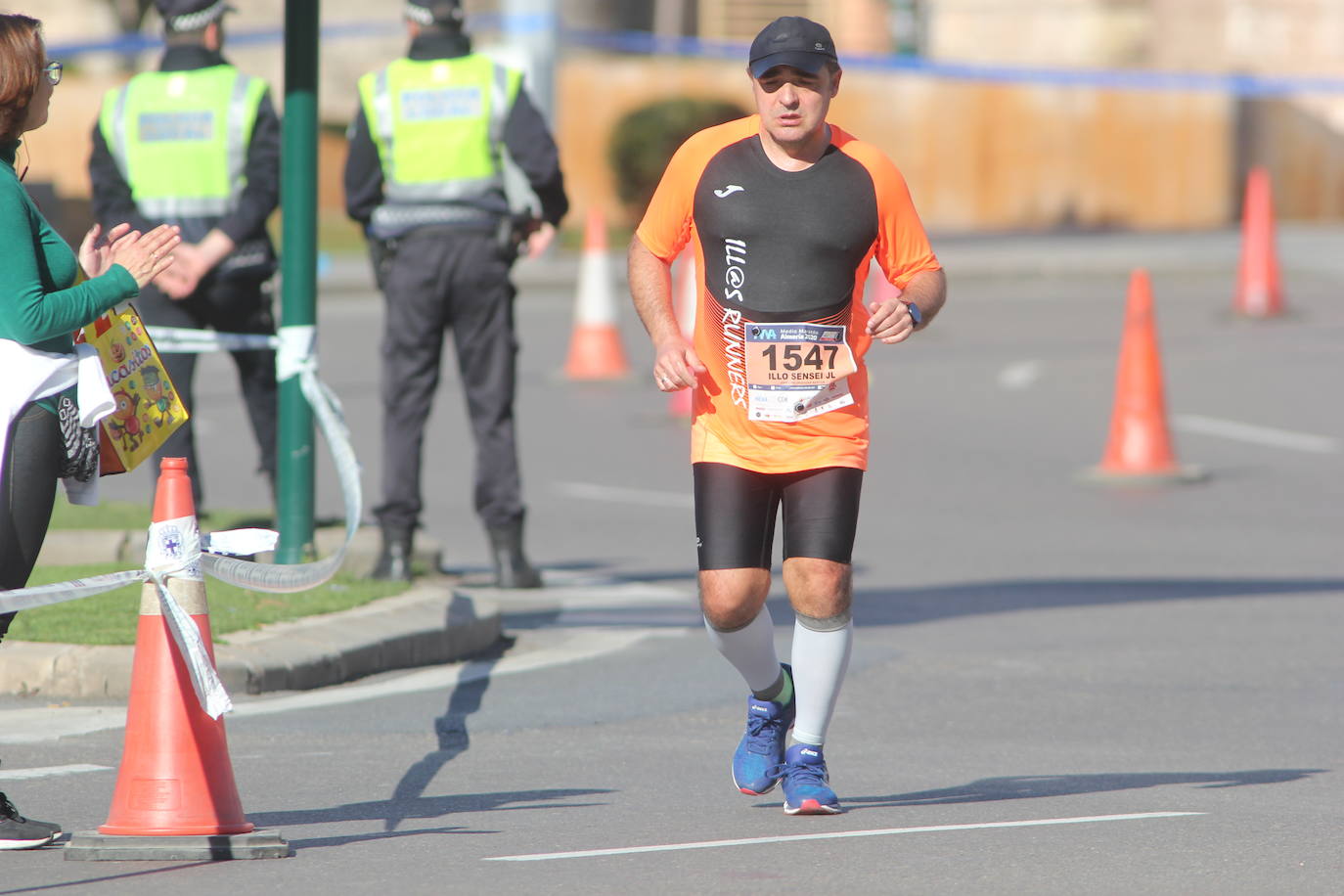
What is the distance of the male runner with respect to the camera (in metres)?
5.85

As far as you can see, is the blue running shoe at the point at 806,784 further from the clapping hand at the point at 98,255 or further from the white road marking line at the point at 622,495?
the white road marking line at the point at 622,495

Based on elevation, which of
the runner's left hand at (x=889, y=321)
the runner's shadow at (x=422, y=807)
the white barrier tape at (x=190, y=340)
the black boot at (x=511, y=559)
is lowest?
the black boot at (x=511, y=559)

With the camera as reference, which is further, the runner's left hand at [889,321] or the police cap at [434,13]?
the police cap at [434,13]

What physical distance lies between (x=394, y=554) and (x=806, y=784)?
3.60m

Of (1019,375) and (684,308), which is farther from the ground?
(684,308)

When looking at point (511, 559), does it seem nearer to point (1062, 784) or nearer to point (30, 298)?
point (1062, 784)

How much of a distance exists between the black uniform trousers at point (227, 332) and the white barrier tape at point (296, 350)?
0.50 meters

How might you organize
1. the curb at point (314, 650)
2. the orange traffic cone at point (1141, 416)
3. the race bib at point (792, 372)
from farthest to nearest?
the orange traffic cone at point (1141, 416) → the curb at point (314, 650) → the race bib at point (792, 372)

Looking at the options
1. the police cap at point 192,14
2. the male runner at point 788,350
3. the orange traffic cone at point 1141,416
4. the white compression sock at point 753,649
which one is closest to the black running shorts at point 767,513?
the male runner at point 788,350

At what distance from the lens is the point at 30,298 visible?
17.0 feet

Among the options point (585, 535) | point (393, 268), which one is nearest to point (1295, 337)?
point (585, 535)

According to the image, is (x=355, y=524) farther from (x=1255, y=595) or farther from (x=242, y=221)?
(x=1255, y=595)

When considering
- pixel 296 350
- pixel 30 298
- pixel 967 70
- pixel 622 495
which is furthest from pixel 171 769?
pixel 967 70

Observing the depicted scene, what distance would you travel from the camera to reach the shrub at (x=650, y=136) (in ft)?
102
